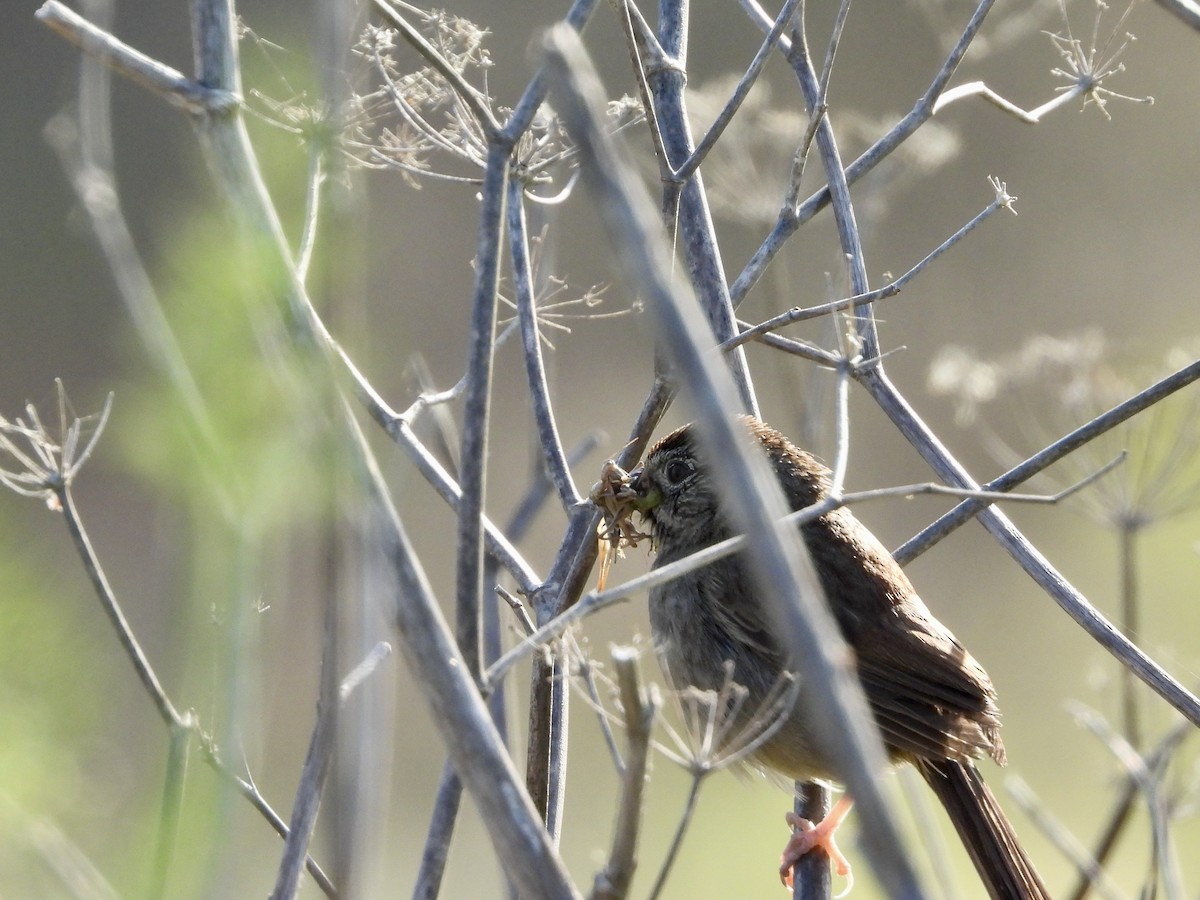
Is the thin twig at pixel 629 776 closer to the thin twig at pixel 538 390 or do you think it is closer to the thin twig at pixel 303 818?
the thin twig at pixel 303 818

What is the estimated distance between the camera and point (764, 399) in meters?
8.86

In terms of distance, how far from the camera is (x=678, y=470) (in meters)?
3.61

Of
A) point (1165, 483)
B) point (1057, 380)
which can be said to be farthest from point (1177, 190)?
point (1165, 483)

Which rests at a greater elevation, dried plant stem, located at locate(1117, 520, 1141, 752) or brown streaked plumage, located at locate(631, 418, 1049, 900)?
brown streaked plumage, located at locate(631, 418, 1049, 900)

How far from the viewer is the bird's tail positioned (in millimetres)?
3107

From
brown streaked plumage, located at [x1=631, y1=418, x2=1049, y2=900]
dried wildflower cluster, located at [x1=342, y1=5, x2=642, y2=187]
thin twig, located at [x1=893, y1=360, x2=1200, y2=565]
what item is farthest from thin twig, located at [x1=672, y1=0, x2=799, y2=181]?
brown streaked plumage, located at [x1=631, y1=418, x2=1049, y2=900]

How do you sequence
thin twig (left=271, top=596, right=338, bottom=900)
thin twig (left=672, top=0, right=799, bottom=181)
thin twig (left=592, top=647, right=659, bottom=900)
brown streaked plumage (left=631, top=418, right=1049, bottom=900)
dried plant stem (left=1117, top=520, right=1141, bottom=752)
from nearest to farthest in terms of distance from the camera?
thin twig (left=592, top=647, right=659, bottom=900) → thin twig (left=271, top=596, right=338, bottom=900) → thin twig (left=672, top=0, right=799, bottom=181) → dried plant stem (left=1117, top=520, right=1141, bottom=752) → brown streaked plumage (left=631, top=418, right=1049, bottom=900)

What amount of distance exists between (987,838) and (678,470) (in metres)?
1.24

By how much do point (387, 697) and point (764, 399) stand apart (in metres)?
7.16

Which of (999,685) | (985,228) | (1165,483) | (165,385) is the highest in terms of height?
(985,228)

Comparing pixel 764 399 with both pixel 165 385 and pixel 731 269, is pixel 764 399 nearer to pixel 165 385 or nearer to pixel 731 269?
pixel 731 269

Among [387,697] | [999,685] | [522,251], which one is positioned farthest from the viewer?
[999,685]

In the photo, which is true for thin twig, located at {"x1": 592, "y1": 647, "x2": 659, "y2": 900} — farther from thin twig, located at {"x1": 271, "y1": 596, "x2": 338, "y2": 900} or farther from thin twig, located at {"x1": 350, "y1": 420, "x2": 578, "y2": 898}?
thin twig, located at {"x1": 271, "y1": 596, "x2": 338, "y2": 900}

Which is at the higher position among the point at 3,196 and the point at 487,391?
the point at 3,196
